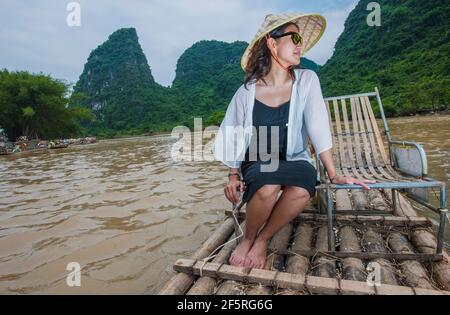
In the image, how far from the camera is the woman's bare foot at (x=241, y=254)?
5.24 feet

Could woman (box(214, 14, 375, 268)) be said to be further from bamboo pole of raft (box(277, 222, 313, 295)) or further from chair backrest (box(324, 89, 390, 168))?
chair backrest (box(324, 89, 390, 168))

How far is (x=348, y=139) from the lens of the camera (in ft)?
9.31

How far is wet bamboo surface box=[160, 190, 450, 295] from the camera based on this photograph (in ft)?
4.31

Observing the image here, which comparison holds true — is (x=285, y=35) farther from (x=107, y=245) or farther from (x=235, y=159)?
(x=107, y=245)

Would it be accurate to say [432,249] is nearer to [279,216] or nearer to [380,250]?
[380,250]

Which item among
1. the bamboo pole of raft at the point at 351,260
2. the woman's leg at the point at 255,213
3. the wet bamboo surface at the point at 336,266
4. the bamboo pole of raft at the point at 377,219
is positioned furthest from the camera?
the bamboo pole of raft at the point at 377,219

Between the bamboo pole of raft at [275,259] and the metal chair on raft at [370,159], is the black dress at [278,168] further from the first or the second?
the bamboo pole of raft at [275,259]

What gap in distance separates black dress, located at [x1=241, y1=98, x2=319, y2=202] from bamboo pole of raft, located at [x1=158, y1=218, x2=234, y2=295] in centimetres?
40

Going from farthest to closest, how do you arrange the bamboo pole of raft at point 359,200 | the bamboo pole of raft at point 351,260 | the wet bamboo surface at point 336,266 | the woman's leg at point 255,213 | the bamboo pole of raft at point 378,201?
the bamboo pole of raft at point 359,200 < the bamboo pole of raft at point 378,201 < the woman's leg at point 255,213 < the bamboo pole of raft at point 351,260 < the wet bamboo surface at point 336,266

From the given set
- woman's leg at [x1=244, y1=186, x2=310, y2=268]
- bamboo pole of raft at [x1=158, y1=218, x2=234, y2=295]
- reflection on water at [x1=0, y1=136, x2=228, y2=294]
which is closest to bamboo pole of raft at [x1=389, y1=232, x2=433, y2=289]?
woman's leg at [x1=244, y1=186, x2=310, y2=268]

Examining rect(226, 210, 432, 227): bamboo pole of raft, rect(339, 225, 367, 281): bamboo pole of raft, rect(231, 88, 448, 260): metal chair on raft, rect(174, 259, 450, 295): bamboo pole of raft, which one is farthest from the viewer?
rect(226, 210, 432, 227): bamboo pole of raft

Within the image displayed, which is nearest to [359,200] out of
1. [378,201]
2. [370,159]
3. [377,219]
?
[378,201]

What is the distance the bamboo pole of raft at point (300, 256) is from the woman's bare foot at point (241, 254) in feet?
0.80

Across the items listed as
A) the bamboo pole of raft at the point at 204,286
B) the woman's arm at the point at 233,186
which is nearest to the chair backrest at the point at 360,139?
the woman's arm at the point at 233,186
